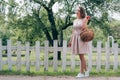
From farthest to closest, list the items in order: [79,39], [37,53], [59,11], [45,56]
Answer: [59,11], [45,56], [37,53], [79,39]

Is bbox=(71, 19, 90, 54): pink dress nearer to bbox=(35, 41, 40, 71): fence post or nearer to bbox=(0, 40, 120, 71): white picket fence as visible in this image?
bbox=(0, 40, 120, 71): white picket fence

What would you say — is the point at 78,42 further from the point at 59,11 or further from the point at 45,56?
the point at 59,11

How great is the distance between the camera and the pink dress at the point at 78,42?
758 cm

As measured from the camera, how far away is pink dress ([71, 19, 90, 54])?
24.9ft

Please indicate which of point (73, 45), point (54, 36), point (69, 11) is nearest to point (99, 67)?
point (73, 45)

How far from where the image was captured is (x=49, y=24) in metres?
14.1

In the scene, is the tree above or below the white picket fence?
above

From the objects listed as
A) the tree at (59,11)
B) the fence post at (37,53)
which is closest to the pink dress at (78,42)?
the fence post at (37,53)

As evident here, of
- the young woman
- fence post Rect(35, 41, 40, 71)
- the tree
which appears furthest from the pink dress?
the tree

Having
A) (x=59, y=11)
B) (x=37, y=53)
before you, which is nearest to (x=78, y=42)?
(x=37, y=53)

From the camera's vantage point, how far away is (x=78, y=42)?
25.1 ft

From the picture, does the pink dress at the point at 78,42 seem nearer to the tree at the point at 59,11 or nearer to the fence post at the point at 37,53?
the fence post at the point at 37,53

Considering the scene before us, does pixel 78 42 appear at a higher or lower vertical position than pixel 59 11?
lower

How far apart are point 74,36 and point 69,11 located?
538 cm
